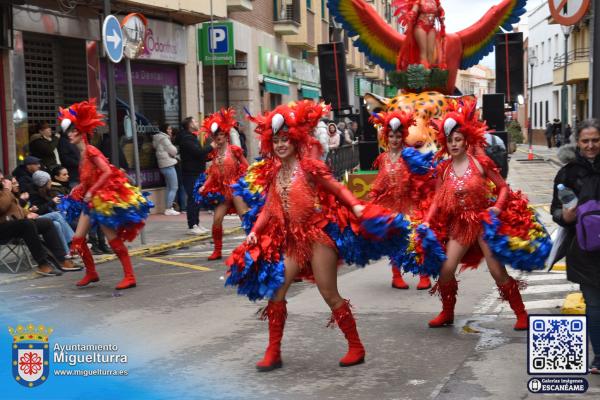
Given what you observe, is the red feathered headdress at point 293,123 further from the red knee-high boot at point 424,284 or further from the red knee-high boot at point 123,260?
the red knee-high boot at point 123,260

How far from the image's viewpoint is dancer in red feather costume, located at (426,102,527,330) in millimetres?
7047

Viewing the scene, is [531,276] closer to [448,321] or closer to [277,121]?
[448,321]

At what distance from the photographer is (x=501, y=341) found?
22.6 feet

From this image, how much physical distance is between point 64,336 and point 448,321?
3.24 meters

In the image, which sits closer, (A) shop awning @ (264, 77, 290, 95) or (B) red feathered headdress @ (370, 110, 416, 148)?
(B) red feathered headdress @ (370, 110, 416, 148)

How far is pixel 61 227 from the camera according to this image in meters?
11.6

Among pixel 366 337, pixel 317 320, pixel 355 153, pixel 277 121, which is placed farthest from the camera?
pixel 355 153

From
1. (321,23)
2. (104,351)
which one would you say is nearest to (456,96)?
(104,351)

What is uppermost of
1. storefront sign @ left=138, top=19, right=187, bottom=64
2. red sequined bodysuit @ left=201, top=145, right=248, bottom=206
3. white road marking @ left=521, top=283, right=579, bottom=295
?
storefront sign @ left=138, top=19, right=187, bottom=64

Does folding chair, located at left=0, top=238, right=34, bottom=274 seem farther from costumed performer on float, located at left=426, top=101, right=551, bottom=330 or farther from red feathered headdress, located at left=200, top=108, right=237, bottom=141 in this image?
costumed performer on float, located at left=426, top=101, right=551, bottom=330

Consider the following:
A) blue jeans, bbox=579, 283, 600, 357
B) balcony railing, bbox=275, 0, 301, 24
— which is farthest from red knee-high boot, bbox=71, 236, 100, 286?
balcony railing, bbox=275, 0, 301, 24

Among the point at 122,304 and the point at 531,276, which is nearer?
the point at 122,304

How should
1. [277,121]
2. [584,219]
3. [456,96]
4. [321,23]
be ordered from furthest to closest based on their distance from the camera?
[321,23] < [456,96] < [277,121] < [584,219]

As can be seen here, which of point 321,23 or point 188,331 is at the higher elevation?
point 321,23
